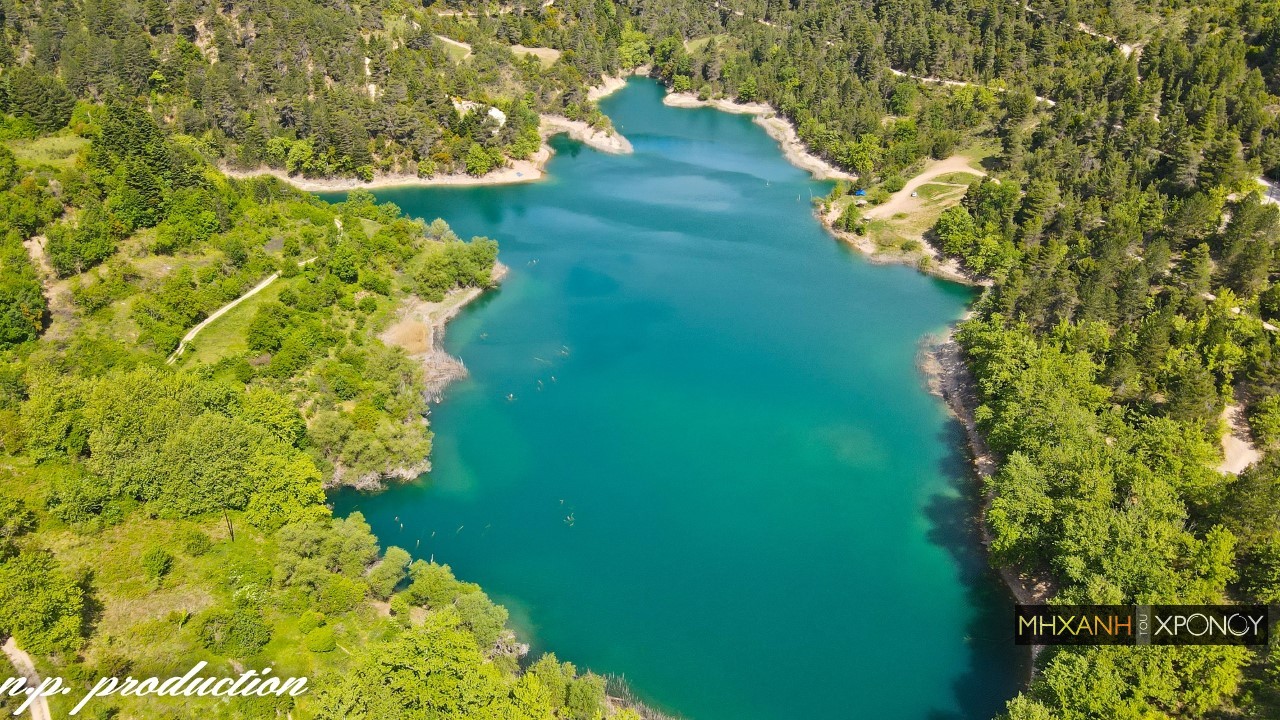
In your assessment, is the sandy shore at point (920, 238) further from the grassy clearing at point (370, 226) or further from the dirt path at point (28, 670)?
the dirt path at point (28, 670)

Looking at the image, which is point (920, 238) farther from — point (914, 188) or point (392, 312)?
point (392, 312)

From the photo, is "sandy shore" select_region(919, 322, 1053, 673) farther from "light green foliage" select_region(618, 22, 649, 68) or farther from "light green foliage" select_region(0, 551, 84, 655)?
"light green foliage" select_region(618, 22, 649, 68)

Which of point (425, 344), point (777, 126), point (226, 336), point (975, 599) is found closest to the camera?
point (975, 599)

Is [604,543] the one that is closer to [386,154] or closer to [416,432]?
[416,432]

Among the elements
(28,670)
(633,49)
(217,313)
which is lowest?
(28,670)

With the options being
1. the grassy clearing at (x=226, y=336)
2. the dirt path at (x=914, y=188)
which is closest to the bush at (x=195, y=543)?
the grassy clearing at (x=226, y=336)

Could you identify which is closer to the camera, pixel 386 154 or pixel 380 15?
pixel 386 154

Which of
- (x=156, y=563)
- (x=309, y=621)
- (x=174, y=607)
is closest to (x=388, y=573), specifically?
(x=309, y=621)

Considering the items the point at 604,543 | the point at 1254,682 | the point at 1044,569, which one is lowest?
the point at 604,543

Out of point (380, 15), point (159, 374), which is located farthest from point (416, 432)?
point (380, 15)
